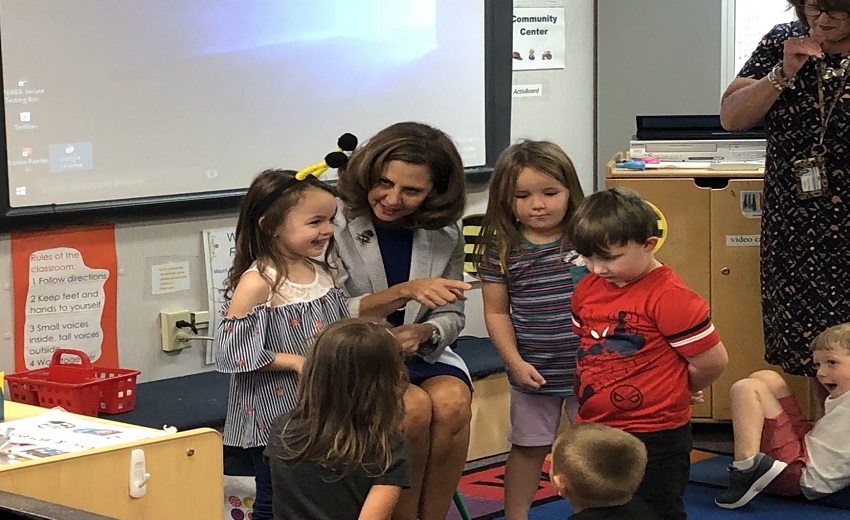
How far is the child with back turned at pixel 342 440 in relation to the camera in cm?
187

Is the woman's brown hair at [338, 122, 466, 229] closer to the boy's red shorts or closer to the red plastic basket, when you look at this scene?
the red plastic basket

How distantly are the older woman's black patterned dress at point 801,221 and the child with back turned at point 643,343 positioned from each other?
0.76 metres

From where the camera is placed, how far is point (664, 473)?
2.24 m

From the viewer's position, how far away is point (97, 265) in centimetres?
297

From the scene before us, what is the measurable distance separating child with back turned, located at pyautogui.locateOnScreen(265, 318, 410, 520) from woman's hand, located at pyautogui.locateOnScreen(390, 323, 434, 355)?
41 centimetres

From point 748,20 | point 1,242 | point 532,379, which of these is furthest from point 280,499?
point 748,20

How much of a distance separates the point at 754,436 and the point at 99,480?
6.08 feet

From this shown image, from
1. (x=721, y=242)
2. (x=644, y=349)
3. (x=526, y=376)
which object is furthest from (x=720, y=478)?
(x=644, y=349)

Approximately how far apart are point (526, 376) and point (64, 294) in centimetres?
119

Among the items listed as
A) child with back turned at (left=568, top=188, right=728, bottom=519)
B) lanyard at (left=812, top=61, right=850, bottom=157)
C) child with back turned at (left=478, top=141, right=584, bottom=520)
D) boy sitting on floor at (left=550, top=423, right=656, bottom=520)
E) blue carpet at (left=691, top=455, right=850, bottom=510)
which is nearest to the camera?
boy sitting on floor at (left=550, top=423, right=656, bottom=520)

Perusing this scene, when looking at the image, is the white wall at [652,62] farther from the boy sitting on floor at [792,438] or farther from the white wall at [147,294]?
the white wall at [147,294]

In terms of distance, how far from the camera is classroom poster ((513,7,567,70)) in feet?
13.0

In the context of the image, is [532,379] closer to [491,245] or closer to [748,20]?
[491,245]

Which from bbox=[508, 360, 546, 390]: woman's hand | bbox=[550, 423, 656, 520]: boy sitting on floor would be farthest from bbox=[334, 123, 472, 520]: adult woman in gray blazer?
bbox=[550, 423, 656, 520]: boy sitting on floor
